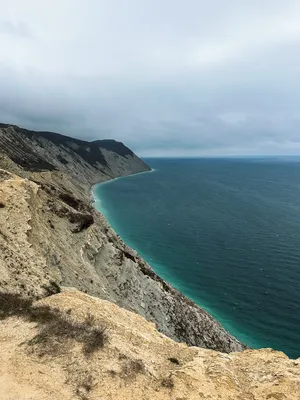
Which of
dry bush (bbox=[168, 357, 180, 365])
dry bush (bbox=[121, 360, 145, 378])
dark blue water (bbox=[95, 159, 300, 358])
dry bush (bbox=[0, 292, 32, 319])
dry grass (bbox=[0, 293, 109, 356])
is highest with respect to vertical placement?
dry bush (bbox=[0, 292, 32, 319])

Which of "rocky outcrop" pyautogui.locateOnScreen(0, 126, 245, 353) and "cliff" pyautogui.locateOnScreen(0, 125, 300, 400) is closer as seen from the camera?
Answer: "cliff" pyautogui.locateOnScreen(0, 125, 300, 400)

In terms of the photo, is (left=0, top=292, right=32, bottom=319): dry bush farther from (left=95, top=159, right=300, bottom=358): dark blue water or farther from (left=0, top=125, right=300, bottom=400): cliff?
(left=95, top=159, right=300, bottom=358): dark blue water

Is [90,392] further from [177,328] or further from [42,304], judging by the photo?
[177,328]

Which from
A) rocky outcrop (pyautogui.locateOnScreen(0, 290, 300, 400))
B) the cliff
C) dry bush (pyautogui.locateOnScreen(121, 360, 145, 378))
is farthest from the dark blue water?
dry bush (pyautogui.locateOnScreen(121, 360, 145, 378))

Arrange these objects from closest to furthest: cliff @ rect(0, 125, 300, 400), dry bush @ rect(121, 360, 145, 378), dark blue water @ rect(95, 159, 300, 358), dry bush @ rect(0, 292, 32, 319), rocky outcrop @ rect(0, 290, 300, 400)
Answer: rocky outcrop @ rect(0, 290, 300, 400) → cliff @ rect(0, 125, 300, 400) → dry bush @ rect(121, 360, 145, 378) → dry bush @ rect(0, 292, 32, 319) → dark blue water @ rect(95, 159, 300, 358)

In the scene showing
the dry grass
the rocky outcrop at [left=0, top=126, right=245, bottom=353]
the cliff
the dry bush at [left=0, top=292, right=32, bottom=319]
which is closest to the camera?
the cliff

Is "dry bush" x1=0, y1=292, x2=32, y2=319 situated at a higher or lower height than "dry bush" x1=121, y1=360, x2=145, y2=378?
higher

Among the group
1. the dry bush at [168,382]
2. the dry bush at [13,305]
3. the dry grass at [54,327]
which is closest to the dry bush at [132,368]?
the dry bush at [168,382]

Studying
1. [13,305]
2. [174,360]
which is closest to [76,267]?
→ [13,305]
